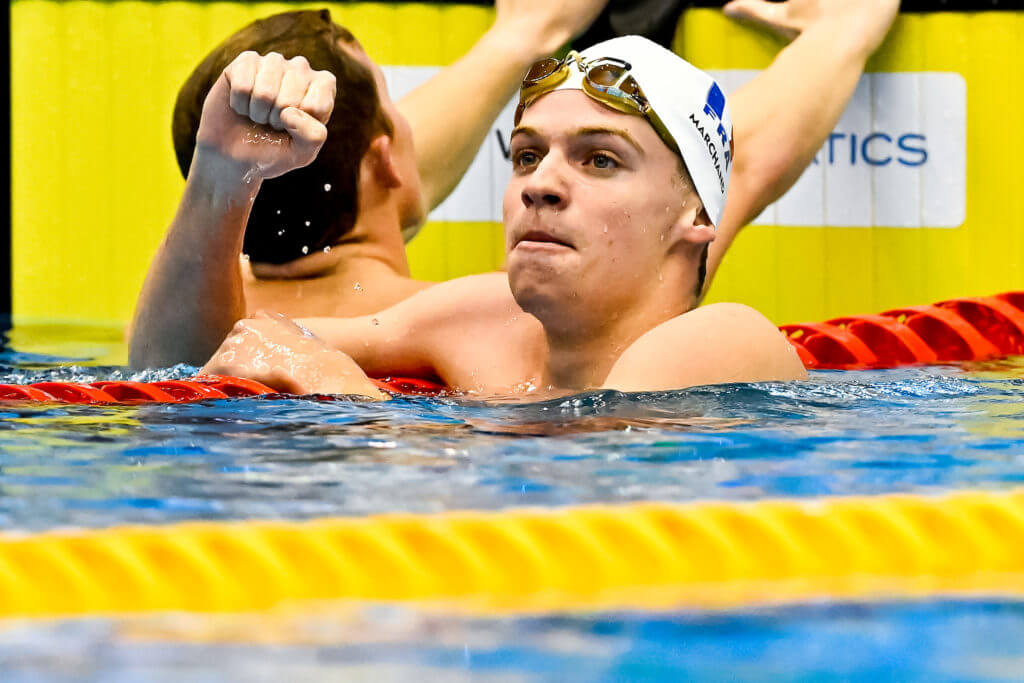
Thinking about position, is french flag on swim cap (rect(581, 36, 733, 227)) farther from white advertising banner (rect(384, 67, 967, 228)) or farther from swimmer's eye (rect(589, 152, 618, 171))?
white advertising banner (rect(384, 67, 967, 228))

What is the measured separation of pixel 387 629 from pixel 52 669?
31 cm

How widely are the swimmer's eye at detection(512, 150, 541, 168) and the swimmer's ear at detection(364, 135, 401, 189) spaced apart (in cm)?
89

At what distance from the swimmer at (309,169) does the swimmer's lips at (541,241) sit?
406 mm

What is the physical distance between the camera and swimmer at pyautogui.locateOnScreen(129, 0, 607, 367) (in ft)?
8.15

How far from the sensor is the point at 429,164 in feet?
13.0

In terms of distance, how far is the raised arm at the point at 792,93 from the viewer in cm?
368

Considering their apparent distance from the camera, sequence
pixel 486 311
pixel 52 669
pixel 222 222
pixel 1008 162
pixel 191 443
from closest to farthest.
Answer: pixel 52 669 < pixel 191 443 < pixel 222 222 < pixel 486 311 < pixel 1008 162

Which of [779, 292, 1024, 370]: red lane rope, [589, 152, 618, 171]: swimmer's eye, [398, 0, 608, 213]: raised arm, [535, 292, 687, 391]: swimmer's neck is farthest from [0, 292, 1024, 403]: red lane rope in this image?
[398, 0, 608, 213]: raised arm

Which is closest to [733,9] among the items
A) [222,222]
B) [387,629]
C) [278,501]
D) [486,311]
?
[486,311]

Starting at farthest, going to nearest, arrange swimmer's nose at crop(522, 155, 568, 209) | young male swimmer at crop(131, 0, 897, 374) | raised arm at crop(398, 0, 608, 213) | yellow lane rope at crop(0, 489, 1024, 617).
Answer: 1. raised arm at crop(398, 0, 608, 213)
2. young male swimmer at crop(131, 0, 897, 374)
3. swimmer's nose at crop(522, 155, 568, 209)
4. yellow lane rope at crop(0, 489, 1024, 617)

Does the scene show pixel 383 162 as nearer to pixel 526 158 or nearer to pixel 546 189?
pixel 526 158

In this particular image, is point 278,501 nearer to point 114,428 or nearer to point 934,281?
point 114,428

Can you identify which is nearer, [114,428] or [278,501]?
[278,501]

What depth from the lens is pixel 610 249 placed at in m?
2.36
